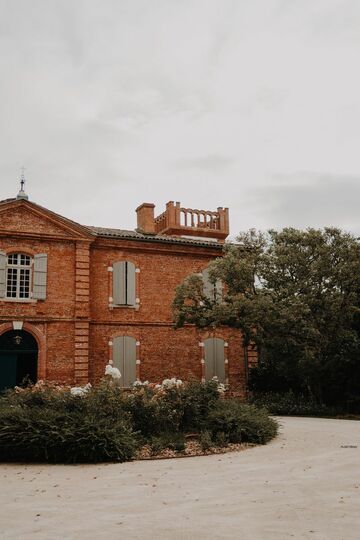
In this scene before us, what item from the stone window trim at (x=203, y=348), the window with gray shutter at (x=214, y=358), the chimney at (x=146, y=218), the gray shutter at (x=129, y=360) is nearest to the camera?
the gray shutter at (x=129, y=360)

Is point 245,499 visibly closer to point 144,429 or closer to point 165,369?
point 144,429

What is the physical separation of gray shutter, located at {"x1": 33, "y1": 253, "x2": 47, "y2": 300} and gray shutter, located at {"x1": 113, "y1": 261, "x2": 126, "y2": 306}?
9.83ft

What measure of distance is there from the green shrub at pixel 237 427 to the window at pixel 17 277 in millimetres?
12115

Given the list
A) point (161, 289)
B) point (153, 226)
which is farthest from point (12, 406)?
point (153, 226)

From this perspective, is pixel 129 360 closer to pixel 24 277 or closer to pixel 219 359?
pixel 219 359

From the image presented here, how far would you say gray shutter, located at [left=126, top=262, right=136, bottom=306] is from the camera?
24656 mm

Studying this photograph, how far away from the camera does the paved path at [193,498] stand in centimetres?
581

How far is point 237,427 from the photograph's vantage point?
12484 mm

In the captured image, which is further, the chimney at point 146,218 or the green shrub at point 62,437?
the chimney at point 146,218

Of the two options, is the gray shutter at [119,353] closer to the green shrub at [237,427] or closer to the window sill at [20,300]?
the window sill at [20,300]

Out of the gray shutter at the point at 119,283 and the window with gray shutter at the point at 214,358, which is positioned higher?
the gray shutter at the point at 119,283

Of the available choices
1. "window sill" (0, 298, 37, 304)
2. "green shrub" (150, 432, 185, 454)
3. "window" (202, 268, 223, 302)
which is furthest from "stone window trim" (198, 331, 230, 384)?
"green shrub" (150, 432, 185, 454)

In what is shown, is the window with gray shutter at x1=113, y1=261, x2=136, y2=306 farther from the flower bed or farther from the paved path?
the paved path

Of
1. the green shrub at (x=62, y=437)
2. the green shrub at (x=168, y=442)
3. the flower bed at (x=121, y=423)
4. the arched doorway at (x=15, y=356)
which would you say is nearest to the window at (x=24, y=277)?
the arched doorway at (x=15, y=356)
